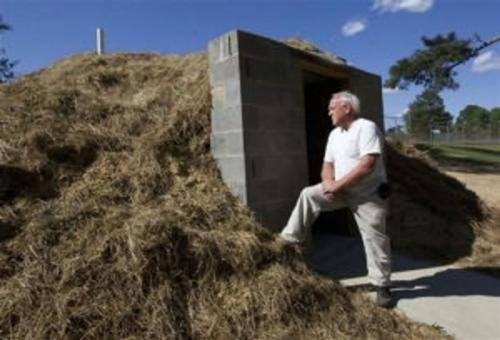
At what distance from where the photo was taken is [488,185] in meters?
9.34

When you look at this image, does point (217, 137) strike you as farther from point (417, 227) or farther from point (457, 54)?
point (457, 54)

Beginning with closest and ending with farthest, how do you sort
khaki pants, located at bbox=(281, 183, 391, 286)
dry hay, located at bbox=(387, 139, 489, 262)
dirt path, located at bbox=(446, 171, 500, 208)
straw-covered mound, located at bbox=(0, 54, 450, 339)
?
straw-covered mound, located at bbox=(0, 54, 450, 339), khaki pants, located at bbox=(281, 183, 391, 286), dry hay, located at bbox=(387, 139, 489, 262), dirt path, located at bbox=(446, 171, 500, 208)

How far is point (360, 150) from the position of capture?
327 cm

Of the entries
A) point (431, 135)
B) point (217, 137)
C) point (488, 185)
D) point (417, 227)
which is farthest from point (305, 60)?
point (431, 135)

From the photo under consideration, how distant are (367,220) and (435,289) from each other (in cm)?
96

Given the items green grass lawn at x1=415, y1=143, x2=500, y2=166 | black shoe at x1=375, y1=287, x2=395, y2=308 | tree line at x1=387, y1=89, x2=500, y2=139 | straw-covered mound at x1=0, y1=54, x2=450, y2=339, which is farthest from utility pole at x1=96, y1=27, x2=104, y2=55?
tree line at x1=387, y1=89, x2=500, y2=139

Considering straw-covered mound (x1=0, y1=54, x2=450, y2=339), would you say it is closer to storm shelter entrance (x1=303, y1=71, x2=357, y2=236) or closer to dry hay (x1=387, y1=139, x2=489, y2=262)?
storm shelter entrance (x1=303, y1=71, x2=357, y2=236)

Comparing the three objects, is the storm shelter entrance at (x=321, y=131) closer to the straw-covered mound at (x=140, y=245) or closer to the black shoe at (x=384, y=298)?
the straw-covered mound at (x=140, y=245)

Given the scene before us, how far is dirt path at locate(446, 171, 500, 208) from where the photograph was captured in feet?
24.4

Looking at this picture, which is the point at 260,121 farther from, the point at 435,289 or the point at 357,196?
the point at 435,289

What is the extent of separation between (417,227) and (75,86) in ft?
14.2

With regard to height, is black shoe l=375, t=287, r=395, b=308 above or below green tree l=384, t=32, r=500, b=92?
below

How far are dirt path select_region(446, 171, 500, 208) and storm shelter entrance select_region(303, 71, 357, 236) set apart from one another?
9.44ft

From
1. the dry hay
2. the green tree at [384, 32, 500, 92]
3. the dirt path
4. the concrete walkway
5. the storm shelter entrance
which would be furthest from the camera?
the green tree at [384, 32, 500, 92]
